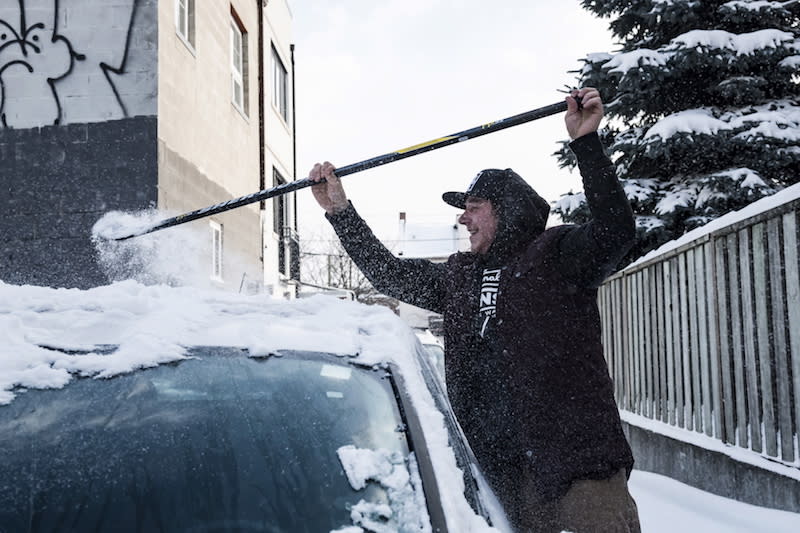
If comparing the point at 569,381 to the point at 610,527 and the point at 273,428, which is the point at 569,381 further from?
the point at 273,428

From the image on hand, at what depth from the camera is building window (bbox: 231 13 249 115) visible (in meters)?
12.2

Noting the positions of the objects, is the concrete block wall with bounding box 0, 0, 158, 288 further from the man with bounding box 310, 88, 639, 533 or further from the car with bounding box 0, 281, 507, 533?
the car with bounding box 0, 281, 507, 533

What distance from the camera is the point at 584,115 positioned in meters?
2.56

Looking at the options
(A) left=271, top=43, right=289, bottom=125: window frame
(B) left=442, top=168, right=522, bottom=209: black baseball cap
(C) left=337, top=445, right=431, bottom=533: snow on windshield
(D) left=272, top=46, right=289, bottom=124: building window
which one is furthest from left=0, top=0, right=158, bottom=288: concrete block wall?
(D) left=272, top=46, right=289, bottom=124: building window

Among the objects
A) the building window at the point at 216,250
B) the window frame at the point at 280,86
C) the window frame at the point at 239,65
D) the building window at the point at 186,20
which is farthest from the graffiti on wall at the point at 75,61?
the window frame at the point at 280,86

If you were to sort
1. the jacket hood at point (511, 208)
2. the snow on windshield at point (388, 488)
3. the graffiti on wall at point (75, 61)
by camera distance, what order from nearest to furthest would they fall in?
the snow on windshield at point (388, 488) → the jacket hood at point (511, 208) → the graffiti on wall at point (75, 61)

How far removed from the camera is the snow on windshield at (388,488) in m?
1.66

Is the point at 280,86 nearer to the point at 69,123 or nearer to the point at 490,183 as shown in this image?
the point at 69,123

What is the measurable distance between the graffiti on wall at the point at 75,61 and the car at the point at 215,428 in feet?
21.0

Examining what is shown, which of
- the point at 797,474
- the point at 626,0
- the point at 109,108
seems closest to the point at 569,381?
A: the point at 797,474

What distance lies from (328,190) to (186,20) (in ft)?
23.3

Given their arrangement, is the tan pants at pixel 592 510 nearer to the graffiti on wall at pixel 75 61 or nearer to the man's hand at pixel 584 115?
the man's hand at pixel 584 115

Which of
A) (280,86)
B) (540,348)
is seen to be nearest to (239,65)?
(280,86)

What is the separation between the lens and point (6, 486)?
5.56 feet
